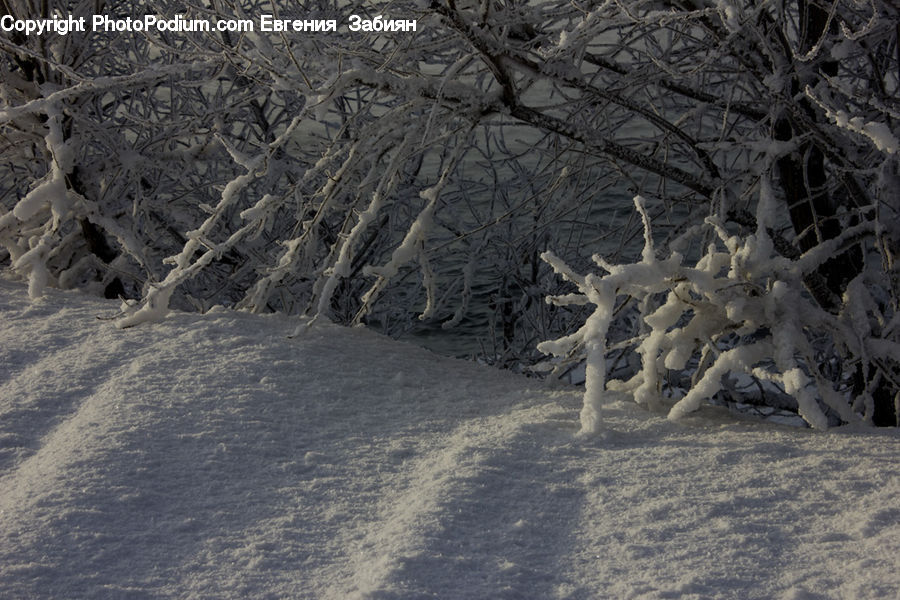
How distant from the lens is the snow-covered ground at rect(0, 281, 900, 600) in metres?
1.64

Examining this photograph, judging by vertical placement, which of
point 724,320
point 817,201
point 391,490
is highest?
point 817,201

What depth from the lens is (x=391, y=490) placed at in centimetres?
199

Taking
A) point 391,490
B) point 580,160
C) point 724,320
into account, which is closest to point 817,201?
point 580,160

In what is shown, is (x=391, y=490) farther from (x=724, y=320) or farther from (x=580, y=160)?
(x=580, y=160)

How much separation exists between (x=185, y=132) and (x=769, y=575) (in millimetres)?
3335

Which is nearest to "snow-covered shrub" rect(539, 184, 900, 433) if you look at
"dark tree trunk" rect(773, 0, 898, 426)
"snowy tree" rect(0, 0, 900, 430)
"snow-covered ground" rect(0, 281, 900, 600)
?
"snowy tree" rect(0, 0, 900, 430)

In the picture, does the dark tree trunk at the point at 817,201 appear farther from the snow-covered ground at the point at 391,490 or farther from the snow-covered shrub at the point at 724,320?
the snow-covered ground at the point at 391,490

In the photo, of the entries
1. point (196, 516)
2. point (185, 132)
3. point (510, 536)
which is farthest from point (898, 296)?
point (185, 132)

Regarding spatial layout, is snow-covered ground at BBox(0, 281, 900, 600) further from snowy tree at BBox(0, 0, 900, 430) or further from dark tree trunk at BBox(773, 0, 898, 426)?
dark tree trunk at BBox(773, 0, 898, 426)

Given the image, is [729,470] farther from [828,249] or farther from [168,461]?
[168,461]

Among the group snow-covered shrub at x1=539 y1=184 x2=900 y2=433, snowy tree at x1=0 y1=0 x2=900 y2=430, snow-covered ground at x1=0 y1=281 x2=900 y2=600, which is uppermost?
snowy tree at x1=0 y1=0 x2=900 y2=430

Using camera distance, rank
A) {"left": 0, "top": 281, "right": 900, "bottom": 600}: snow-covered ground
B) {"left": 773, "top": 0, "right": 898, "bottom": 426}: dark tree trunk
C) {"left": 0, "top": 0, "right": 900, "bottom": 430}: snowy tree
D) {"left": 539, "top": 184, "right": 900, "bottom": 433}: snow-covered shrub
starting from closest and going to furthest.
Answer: {"left": 0, "top": 281, "right": 900, "bottom": 600}: snow-covered ground
{"left": 539, "top": 184, "right": 900, "bottom": 433}: snow-covered shrub
{"left": 0, "top": 0, "right": 900, "bottom": 430}: snowy tree
{"left": 773, "top": 0, "right": 898, "bottom": 426}: dark tree trunk

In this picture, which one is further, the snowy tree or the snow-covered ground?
the snowy tree

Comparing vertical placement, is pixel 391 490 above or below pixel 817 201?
below
